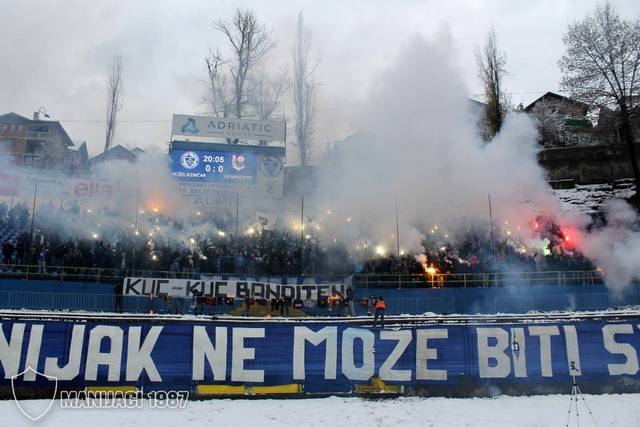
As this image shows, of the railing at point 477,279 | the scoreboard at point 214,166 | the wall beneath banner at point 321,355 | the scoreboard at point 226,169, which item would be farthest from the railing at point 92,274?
the wall beneath banner at point 321,355

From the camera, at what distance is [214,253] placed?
27562mm

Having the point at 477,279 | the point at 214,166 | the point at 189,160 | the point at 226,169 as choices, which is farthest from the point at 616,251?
the point at 189,160

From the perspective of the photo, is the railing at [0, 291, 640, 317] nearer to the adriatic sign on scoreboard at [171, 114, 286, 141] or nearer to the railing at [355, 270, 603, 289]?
A: the railing at [355, 270, 603, 289]

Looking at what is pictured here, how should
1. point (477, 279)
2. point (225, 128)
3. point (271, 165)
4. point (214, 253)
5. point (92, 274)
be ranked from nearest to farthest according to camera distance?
point (92, 274) < point (477, 279) < point (214, 253) < point (271, 165) < point (225, 128)

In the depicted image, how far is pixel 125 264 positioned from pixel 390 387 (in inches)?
712

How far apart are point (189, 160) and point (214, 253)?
837cm

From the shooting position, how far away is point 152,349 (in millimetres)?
11602

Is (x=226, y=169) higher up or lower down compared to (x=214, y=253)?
higher up

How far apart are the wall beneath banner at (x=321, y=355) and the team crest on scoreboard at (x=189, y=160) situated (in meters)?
22.0

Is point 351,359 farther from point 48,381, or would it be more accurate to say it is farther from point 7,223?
point 7,223

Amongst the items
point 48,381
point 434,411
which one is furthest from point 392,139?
A: point 48,381

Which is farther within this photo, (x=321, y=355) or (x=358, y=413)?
(x=321, y=355)

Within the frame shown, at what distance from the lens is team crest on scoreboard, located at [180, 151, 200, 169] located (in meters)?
32.6

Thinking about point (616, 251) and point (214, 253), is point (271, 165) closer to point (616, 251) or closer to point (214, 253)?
point (214, 253)
